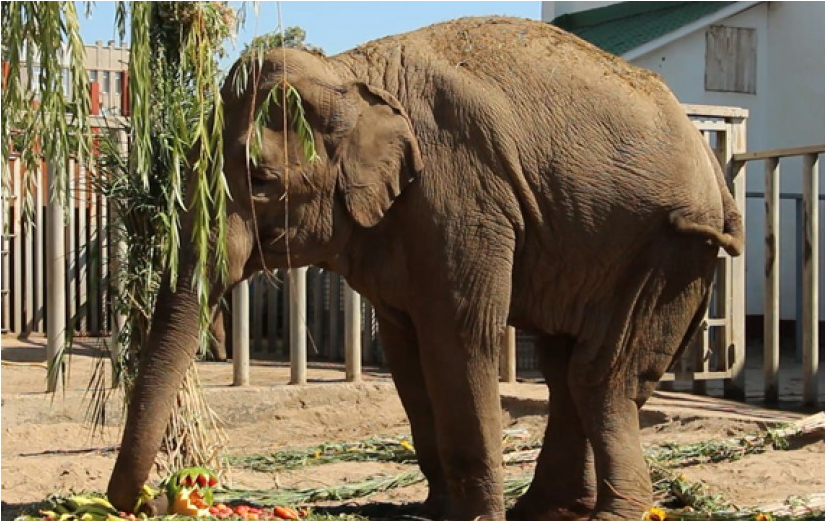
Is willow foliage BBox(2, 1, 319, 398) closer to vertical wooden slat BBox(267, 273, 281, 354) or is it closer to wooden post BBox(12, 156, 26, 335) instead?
vertical wooden slat BBox(267, 273, 281, 354)

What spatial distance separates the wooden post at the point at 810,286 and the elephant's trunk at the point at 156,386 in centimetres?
641

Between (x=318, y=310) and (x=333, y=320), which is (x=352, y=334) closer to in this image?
(x=333, y=320)

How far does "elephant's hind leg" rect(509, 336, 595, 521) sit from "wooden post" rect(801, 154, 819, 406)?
4589 mm

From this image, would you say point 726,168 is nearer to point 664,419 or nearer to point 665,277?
point 664,419

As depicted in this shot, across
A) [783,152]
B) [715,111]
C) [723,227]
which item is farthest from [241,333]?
[723,227]

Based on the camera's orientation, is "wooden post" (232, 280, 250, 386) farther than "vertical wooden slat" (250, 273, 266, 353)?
No

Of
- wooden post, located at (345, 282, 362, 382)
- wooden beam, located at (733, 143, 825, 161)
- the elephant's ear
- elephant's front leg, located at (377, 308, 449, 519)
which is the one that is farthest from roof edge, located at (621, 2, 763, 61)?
the elephant's ear

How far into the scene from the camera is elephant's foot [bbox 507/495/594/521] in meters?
7.08

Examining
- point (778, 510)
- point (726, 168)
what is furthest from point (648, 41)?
point (778, 510)

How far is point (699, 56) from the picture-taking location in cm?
2031

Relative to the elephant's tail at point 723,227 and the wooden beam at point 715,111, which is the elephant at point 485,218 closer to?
the elephant's tail at point 723,227

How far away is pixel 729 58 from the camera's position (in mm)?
20406

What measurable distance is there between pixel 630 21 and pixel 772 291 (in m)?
10.8

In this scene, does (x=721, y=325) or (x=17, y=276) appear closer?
(x=721, y=325)
